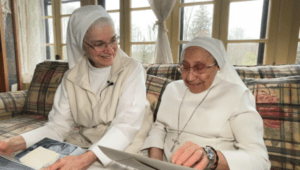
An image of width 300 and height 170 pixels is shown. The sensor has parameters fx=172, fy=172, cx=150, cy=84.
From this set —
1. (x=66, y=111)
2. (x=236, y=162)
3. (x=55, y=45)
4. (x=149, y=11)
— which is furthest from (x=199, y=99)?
(x=55, y=45)

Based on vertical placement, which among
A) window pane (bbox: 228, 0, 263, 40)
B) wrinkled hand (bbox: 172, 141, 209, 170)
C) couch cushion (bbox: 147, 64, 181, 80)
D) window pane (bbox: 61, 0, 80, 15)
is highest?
window pane (bbox: 61, 0, 80, 15)

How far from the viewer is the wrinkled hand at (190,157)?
2.20 ft

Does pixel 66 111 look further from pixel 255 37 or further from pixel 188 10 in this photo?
pixel 255 37

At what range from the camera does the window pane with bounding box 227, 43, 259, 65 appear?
2696 mm

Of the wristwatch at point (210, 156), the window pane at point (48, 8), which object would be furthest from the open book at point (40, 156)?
the window pane at point (48, 8)

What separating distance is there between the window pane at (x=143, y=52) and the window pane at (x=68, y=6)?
178 cm

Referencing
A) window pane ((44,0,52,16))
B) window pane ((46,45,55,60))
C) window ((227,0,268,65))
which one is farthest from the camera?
window pane ((46,45,55,60))

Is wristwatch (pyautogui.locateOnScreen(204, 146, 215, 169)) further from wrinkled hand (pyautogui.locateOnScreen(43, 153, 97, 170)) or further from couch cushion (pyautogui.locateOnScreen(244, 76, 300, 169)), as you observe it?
couch cushion (pyautogui.locateOnScreen(244, 76, 300, 169))

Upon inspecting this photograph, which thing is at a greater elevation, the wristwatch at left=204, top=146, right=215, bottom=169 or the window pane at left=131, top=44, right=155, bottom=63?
the window pane at left=131, top=44, right=155, bottom=63

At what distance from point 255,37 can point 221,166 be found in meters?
2.49

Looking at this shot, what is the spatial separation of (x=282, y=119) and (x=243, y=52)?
1836 mm

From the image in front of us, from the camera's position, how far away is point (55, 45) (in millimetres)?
4090

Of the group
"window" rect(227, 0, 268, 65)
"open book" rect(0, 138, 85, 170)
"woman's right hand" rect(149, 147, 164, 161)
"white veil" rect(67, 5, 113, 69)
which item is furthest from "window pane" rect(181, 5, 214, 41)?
"open book" rect(0, 138, 85, 170)

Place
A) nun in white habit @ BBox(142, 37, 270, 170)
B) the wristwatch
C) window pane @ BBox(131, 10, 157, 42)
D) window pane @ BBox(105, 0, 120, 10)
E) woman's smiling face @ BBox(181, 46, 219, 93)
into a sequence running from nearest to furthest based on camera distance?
the wristwatch
nun in white habit @ BBox(142, 37, 270, 170)
woman's smiling face @ BBox(181, 46, 219, 93)
window pane @ BBox(131, 10, 157, 42)
window pane @ BBox(105, 0, 120, 10)
